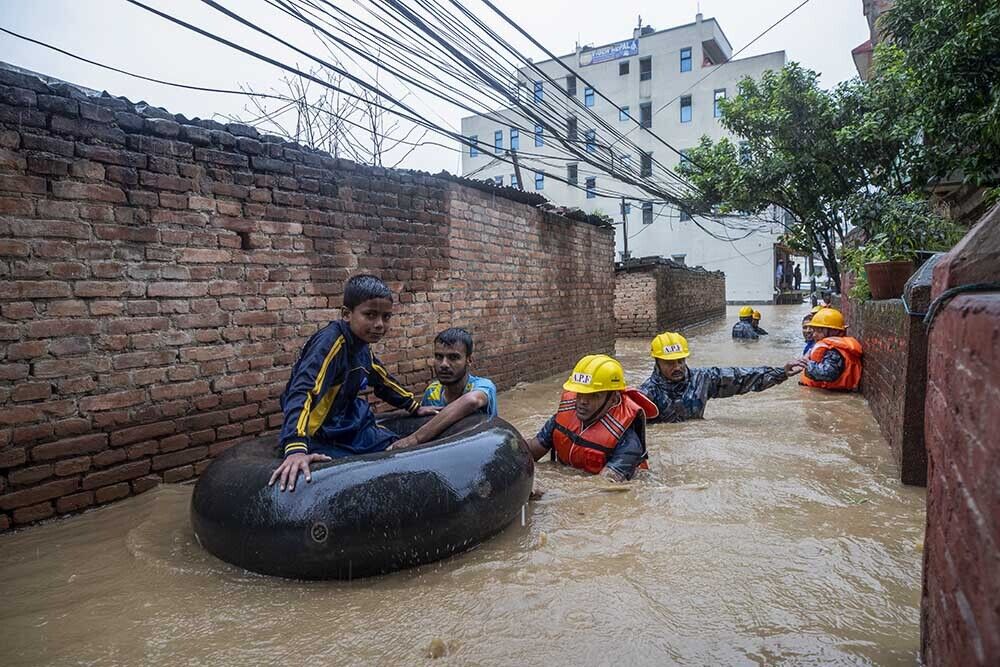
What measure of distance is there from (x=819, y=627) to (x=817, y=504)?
1.57 meters

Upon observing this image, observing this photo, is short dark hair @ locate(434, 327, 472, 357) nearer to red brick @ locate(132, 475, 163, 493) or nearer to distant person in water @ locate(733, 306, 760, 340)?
red brick @ locate(132, 475, 163, 493)

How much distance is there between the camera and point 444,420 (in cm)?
361

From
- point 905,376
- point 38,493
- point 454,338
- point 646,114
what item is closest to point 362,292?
point 454,338

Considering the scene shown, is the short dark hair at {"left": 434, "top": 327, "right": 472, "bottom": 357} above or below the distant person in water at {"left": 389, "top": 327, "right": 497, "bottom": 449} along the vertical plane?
above

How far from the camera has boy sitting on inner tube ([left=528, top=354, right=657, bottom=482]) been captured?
3.88 m

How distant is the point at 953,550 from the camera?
1.36 metres

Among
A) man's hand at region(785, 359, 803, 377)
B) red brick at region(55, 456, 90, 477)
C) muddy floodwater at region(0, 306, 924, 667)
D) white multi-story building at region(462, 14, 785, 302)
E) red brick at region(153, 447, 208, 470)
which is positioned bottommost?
muddy floodwater at region(0, 306, 924, 667)

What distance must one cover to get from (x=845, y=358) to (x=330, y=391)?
251 inches

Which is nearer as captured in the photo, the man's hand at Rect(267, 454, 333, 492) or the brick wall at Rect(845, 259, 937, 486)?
the man's hand at Rect(267, 454, 333, 492)

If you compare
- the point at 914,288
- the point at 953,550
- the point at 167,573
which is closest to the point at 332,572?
the point at 167,573

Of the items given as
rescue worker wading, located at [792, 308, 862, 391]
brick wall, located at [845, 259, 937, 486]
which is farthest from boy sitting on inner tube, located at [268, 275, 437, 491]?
rescue worker wading, located at [792, 308, 862, 391]

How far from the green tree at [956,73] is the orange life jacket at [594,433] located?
4383 millimetres

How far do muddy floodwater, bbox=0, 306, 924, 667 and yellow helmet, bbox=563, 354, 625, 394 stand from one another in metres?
0.64

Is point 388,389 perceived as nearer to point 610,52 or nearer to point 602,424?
point 602,424
